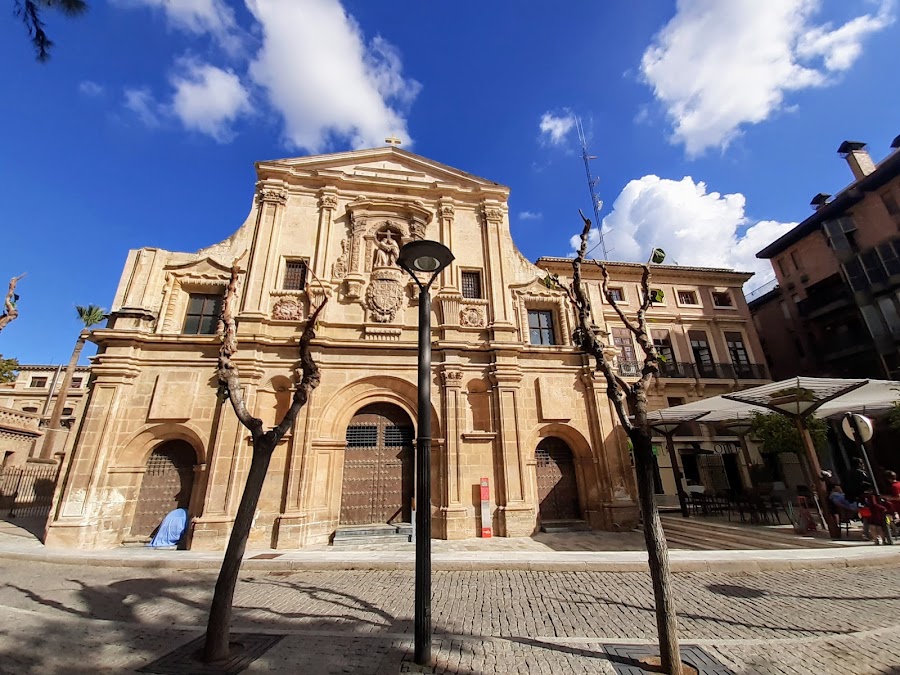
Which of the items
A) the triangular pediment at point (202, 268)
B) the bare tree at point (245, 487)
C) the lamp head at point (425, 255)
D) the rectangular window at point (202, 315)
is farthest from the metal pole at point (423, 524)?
the triangular pediment at point (202, 268)

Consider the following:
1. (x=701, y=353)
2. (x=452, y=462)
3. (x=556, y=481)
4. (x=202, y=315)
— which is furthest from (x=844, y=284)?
(x=202, y=315)

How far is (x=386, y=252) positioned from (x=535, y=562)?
38.8ft

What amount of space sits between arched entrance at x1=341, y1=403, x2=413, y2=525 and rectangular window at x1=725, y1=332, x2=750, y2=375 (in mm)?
21510

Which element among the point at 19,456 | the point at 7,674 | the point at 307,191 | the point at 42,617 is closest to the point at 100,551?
the point at 42,617

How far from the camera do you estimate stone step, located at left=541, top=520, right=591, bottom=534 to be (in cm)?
1255

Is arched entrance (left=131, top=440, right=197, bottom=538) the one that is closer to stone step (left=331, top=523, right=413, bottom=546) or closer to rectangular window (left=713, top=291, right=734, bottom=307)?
stone step (left=331, top=523, right=413, bottom=546)

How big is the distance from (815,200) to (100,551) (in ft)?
137

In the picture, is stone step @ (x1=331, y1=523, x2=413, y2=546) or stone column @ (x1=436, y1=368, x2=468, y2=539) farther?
stone column @ (x1=436, y1=368, x2=468, y2=539)

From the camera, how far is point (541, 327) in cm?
1594

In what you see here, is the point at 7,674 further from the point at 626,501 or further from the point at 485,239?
the point at 485,239

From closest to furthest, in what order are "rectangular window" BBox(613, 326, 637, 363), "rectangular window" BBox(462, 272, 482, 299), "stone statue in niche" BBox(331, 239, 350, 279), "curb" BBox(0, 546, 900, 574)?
"curb" BBox(0, 546, 900, 574) → "stone statue in niche" BBox(331, 239, 350, 279) → "rectangular window" BBox(462, 272, 482, 299) → "rectangular window" BBox(613, 326, 637, 363)

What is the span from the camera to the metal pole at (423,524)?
4074mm

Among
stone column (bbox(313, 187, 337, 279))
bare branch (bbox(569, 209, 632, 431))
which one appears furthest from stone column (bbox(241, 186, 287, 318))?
bare branch (bbox(569, 209, 632, 431))

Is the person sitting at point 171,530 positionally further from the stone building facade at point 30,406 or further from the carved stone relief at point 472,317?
the stone building facade at point 30,406
